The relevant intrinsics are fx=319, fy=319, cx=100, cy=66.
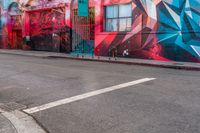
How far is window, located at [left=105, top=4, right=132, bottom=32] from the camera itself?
20.4m

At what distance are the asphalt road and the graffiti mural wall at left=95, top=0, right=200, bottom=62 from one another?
6028 mm

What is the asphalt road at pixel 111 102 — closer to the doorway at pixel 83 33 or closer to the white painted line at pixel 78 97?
the white painted line at pixel 78 97

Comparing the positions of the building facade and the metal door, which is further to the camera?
the metal door

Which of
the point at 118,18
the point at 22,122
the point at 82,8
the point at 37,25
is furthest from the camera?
the point at 37,25

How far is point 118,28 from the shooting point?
830 inches

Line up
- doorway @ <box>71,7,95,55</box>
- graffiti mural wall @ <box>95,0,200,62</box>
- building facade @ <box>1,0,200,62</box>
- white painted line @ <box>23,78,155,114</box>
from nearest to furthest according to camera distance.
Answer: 1. white painted line @ <box>23,78,155,114</box>
2. graffiti mural wall @ <box>95,0,200,62</box>
3. building facade @ <box>1,0,200,62</box>
4. doorway @ <box>71,7,95,55</box>

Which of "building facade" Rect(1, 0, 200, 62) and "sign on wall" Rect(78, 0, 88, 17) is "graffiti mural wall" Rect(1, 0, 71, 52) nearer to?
"building facade" Rect(1, 0, 200, 62)

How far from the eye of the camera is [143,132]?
5.75 meters

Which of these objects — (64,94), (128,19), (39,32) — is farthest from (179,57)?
(39,32)

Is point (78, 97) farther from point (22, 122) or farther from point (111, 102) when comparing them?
point (22, 122)

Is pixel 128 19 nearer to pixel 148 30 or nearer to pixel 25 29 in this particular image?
pixel 148 30

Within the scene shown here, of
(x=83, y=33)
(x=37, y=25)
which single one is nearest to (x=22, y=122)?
(x=83, y=33)

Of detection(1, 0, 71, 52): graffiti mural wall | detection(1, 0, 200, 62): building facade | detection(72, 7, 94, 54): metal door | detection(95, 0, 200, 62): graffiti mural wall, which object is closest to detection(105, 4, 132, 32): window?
detection(1, 0, 200, 62): building facade

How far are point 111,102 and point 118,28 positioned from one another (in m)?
13.5
